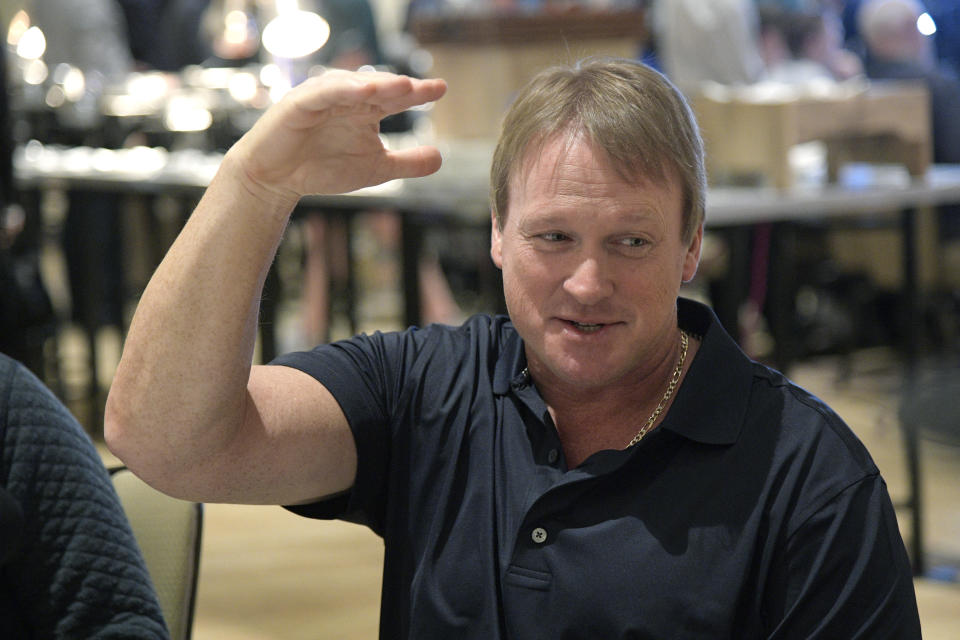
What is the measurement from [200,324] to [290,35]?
3.62m

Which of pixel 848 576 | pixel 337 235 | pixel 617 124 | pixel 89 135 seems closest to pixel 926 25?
pixel 337 235

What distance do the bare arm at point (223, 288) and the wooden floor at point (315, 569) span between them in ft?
4.59

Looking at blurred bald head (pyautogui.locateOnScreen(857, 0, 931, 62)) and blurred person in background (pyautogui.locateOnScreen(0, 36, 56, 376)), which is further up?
blurred bald head (pyautogui.locateOnScreen(857, 0, 931, 62))

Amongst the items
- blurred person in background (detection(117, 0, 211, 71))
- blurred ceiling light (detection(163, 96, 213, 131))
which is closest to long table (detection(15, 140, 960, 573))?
blurred ceiling light (detection(163, 96, 213, 131))

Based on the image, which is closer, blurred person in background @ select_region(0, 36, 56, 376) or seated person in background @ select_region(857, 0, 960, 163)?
blurred person in background @ select_region(0, 36, 56, 376)

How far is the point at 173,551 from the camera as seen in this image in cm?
152

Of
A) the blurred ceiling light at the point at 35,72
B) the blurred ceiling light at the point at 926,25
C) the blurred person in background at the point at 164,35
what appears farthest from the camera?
the blurred person in background at the point at 164,35

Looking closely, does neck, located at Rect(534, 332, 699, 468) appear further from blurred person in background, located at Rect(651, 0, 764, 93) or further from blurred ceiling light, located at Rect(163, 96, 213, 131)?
blurred ceiling light, located at Rect(163, 96, 213, 131)

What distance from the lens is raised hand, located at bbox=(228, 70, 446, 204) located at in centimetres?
107

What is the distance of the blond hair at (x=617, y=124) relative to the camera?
1.20 metres

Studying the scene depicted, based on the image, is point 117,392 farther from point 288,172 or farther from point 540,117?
point 540,117

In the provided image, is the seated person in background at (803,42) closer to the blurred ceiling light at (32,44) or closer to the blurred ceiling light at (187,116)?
the blurred ceiling light at (187,116)

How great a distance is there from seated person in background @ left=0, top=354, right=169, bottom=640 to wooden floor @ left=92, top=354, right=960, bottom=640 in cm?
117

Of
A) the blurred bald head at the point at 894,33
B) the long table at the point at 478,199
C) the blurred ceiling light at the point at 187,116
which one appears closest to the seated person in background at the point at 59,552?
the long table at the point at 478,199
